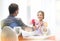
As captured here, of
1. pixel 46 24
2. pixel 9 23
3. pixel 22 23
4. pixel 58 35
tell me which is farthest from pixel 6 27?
pixel 58 35

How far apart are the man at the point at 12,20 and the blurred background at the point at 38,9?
0.03 m

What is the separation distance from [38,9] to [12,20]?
0.28 meters

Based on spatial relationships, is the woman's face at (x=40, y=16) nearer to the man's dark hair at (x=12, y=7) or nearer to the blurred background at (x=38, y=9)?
the blurred background at (x=38, y=9)

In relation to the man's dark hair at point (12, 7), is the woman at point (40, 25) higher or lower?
lower

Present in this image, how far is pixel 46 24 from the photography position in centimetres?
141

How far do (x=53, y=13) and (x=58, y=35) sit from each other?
0.22 metres

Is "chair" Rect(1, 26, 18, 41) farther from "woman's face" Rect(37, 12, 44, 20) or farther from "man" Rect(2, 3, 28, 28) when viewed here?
"woman's face" Rect(37, 12, 44, 20)

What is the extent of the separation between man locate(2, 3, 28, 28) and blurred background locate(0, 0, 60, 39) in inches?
1.2

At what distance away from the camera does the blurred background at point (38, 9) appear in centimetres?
139

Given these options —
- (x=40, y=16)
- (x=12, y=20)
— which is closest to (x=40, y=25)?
(x=40, y=16)

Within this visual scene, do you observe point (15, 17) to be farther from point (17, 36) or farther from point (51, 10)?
point (51, 10)

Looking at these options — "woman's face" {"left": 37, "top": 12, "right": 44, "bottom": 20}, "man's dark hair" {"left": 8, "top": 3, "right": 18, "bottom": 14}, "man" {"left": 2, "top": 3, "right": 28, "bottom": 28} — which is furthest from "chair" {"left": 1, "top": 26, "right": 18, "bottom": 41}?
"woman's face" {"left": 37, "top": 12, "right": 44, "bottom": 20}

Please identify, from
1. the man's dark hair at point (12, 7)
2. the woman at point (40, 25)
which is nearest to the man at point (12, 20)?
the man's dark hair at point (12, 7)

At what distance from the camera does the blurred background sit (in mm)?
1389
